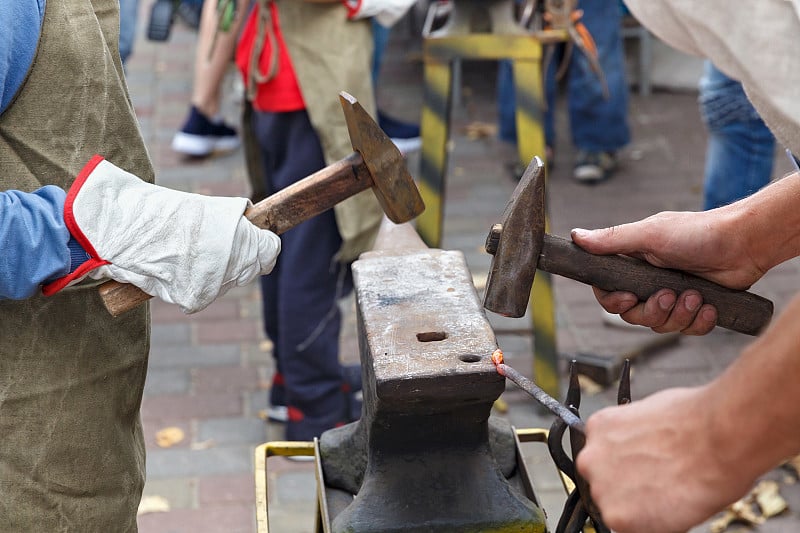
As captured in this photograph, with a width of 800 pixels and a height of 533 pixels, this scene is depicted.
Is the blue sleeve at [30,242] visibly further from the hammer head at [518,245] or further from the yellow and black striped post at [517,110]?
the yellow and black striped post at [517,110]

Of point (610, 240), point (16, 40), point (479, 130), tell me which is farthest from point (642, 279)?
point (479, 130)

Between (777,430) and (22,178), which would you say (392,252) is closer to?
(22,178)

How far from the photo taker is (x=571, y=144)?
6.16 m

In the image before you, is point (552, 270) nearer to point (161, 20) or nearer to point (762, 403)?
point (762, 403)

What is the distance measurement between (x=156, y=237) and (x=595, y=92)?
156 inches

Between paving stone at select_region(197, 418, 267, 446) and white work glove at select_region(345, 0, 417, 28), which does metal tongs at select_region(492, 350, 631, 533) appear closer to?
white work glove at select_region(345, 0, 417, 28)

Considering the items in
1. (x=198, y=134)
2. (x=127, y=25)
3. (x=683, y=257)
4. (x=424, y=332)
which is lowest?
(x=198, y=134)

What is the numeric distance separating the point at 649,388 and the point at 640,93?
10.4 feet

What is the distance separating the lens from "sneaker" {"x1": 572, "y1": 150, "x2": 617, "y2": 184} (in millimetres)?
5695

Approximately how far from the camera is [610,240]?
1988 millimetres

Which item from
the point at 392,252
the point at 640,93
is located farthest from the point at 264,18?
the point at 640,93

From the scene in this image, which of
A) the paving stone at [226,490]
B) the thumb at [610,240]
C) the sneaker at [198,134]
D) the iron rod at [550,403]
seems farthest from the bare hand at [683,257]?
the sneaker at [198,134]

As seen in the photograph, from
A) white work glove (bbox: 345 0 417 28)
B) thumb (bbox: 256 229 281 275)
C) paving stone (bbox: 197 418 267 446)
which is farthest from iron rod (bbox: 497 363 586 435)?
paving stone (bbox: 197 418 267 446)

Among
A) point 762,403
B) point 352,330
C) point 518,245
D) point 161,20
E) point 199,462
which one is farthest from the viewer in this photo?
point 161,20
